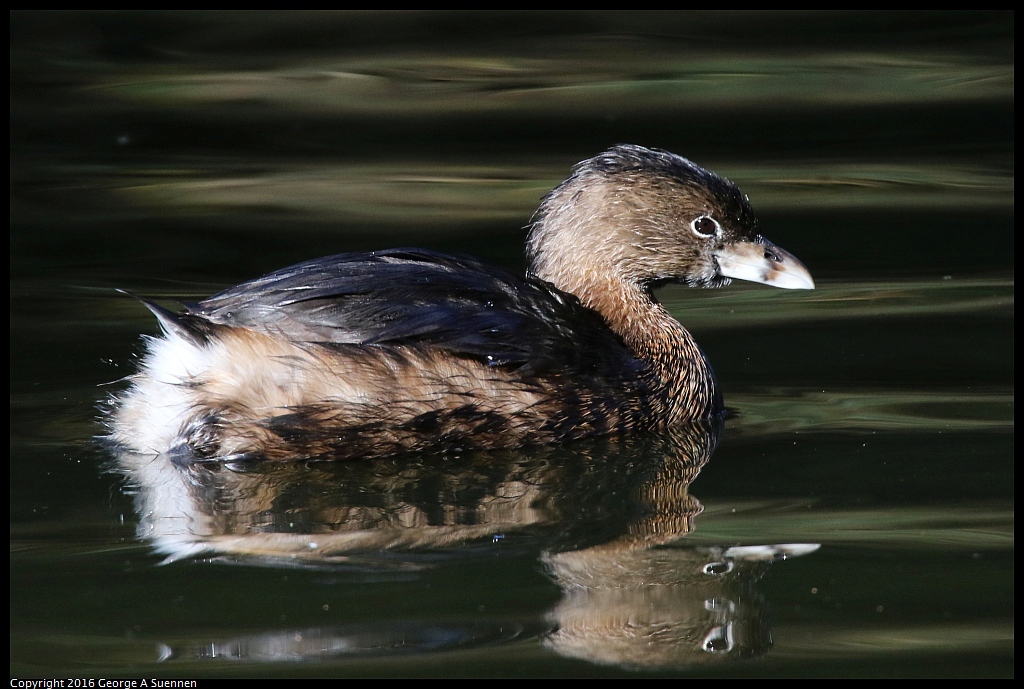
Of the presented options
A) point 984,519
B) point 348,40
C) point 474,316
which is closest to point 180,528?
point 474,316

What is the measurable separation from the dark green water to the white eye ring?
2.17 feet

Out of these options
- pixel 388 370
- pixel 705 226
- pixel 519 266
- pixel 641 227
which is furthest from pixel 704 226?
pixel 519 266

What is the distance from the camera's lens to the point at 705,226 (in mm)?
5555

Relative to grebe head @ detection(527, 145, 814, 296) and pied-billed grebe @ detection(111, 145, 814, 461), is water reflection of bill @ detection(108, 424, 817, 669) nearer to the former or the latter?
pied-billed grebe @ detection(111, 145, 814, 461)

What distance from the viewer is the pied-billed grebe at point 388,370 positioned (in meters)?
4.68

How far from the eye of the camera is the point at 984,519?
4.26 m

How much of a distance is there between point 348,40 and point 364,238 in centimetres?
255

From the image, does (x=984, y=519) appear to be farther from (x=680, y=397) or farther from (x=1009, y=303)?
(x=1009, y=303)

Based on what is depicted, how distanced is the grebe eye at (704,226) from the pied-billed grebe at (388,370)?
1.78 ft

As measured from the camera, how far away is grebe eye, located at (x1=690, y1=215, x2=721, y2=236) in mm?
5539

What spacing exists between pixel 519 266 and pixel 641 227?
1.60m

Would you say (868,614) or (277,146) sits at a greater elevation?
(277,146)

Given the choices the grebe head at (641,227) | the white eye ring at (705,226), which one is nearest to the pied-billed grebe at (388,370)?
the grebe head at (641,227)

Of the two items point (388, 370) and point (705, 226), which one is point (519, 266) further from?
point (388, 370)
